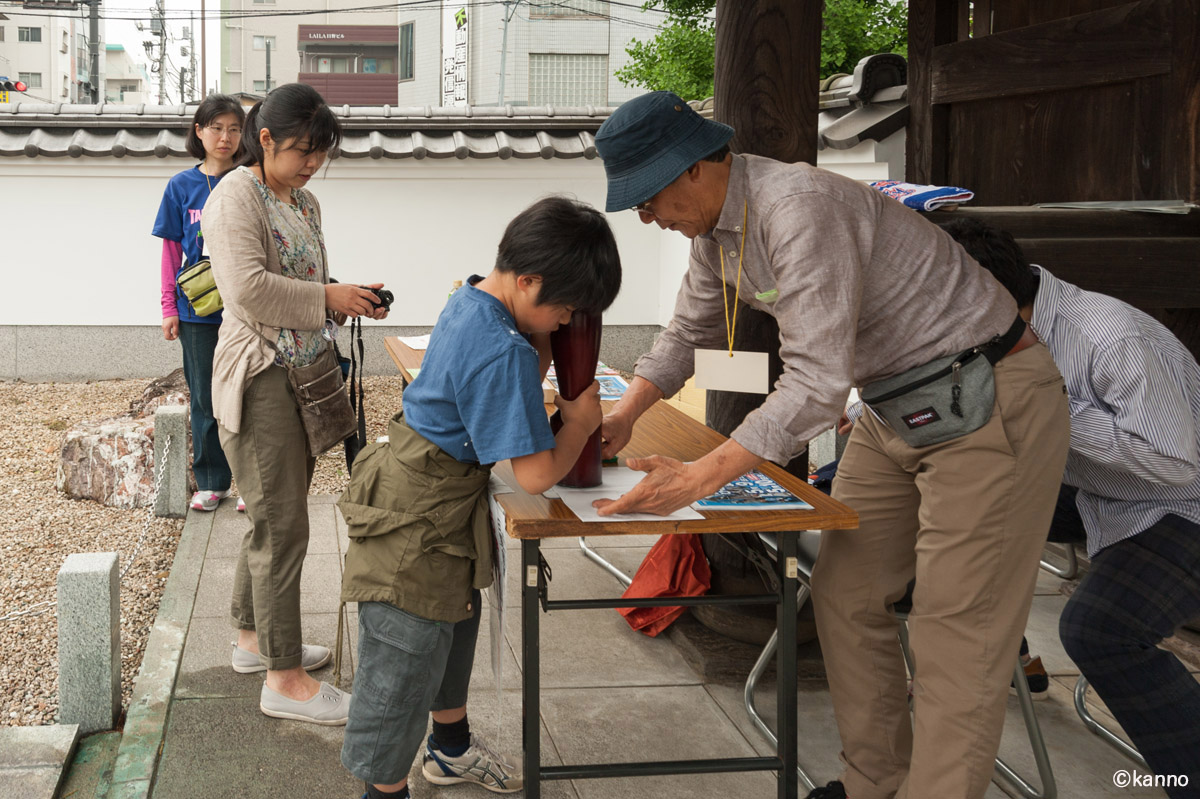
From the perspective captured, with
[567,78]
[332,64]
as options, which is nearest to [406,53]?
[567,78]

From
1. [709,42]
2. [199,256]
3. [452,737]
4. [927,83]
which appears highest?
[709,42]

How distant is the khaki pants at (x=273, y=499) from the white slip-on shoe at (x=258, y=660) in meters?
0.35

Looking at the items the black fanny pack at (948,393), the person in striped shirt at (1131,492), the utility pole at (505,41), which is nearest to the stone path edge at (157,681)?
the black fanny pack at (948,393)

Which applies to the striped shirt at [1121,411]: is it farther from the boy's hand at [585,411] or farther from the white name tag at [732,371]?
the boy's hand at [585,411]

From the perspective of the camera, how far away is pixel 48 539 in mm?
5094

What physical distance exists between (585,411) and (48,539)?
4072mm

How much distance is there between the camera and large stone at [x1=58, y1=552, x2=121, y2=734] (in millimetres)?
2961

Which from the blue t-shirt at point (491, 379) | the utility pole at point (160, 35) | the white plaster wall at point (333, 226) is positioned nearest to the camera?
the blue t-shirt at point (491, 379)

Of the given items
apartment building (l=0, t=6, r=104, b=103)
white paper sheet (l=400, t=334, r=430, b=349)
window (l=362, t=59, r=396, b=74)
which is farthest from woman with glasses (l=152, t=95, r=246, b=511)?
apartment building (l=0, t=6, r=104, b=103)

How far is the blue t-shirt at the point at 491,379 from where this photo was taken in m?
2.00

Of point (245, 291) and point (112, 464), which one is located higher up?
point (245, 291)

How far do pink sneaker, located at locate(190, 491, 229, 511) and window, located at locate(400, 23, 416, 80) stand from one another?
3086cm

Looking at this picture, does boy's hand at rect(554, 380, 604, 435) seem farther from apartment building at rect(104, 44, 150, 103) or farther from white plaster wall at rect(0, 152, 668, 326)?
apartment building at rect(104, 44, 150, 103)

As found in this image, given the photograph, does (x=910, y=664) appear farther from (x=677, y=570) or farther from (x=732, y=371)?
(x=732, y=371)
